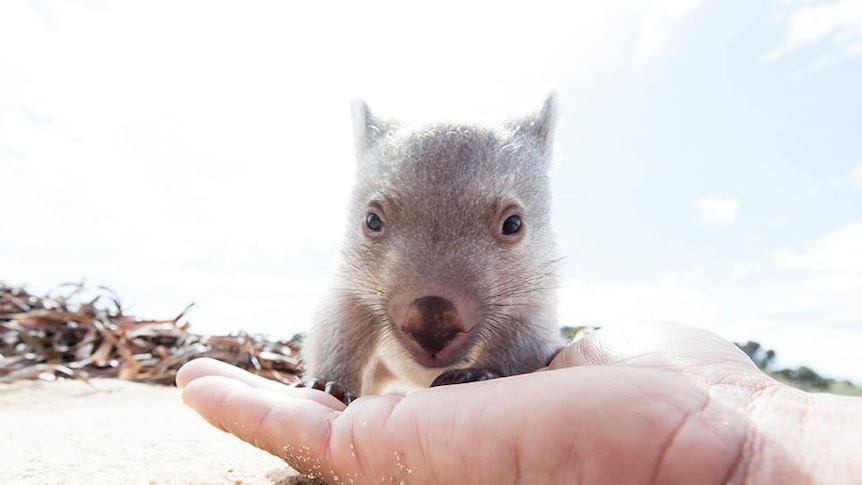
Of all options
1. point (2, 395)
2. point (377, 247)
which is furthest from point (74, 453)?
point (2, 395)

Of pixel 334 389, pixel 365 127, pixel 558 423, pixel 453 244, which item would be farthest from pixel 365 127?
pixel 558 423

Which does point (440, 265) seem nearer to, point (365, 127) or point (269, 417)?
point (269, 417)

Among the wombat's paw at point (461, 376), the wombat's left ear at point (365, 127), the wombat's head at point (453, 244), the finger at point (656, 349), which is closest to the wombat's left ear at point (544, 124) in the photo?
the wombat's head at point (453, 244)

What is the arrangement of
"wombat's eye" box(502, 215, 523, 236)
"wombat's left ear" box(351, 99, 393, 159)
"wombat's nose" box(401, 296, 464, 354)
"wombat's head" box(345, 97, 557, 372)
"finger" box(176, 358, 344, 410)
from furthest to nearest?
"wombat's left ear" box(351, 99, 393, 159), "wombat's eye" box(502, 215, 523, 236), "finger" box(176, 358, 344, 410), "wombat's head" box(345, 97, 557, 372), "wombat's nose" box(401, 296, 464, 354)

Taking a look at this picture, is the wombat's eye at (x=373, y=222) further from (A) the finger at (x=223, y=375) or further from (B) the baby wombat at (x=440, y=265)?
(A) the finger at (x=223, y=375)

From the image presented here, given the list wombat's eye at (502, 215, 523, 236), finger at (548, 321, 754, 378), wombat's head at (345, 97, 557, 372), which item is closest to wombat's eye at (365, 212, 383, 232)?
wombat's head at (345, 97, 557, 372)

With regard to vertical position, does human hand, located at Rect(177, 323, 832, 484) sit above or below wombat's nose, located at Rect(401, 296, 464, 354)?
below

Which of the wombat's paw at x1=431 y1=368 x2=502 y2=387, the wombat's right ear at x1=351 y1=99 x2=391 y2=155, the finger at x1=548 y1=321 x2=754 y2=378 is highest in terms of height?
the wombat's right ear at x1=351 y1=99 x2=391 y2=155

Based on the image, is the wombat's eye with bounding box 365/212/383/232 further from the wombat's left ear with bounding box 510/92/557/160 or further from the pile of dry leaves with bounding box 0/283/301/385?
the pile of dry leaves with bounding box 0/283/301/385
